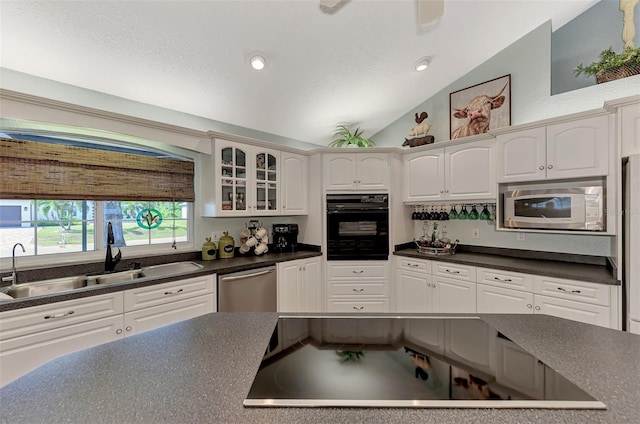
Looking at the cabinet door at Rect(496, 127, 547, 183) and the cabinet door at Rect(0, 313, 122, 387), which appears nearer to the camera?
the cabinet door at Rect(0, 313, 122, 387)

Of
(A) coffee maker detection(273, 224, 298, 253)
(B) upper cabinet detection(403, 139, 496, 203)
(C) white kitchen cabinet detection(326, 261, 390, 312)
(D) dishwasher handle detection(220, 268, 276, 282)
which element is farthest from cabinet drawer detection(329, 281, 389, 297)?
(B) upper cabinet detection(403, 139, 496, 203)

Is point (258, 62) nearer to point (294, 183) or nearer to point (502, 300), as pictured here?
point (294, 183)

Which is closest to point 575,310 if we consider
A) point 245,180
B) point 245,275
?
point 245,275

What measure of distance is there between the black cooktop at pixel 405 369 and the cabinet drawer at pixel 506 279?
1.54m

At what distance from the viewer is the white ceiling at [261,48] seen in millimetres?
1793

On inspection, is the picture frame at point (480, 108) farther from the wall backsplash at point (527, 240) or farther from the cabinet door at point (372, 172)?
the wall backsplash at point (527, 240)

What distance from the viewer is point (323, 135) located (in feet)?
12.3

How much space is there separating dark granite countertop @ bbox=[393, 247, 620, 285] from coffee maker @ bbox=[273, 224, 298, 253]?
1.24 m

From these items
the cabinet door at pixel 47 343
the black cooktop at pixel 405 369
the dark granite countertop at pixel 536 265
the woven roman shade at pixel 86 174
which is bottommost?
the cabinet door at pixel 47 343

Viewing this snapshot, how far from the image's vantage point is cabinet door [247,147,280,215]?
298 cm

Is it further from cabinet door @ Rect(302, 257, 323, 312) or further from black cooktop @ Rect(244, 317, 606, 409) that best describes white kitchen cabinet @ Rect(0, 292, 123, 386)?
cabinet door @ Rect(302, 257, 323, 312)

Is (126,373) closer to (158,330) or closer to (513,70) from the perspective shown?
(158,330)

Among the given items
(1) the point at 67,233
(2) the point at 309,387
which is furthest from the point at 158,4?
(2) the point at 309,387

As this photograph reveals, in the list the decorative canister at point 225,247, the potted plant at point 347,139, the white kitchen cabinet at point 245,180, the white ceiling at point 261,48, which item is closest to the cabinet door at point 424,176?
the potted plant at point 347,139
